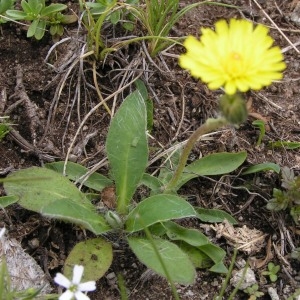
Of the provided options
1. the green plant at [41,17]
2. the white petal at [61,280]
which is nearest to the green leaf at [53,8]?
the green plant at [41,17]

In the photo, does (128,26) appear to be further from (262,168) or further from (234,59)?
(234,59)

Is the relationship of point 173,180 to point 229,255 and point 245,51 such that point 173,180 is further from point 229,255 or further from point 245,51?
point 245,51

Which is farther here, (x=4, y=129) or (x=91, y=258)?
(x=4, y=129)

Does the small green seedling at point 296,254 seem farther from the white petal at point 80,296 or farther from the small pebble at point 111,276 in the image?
the white petal at point 80,296

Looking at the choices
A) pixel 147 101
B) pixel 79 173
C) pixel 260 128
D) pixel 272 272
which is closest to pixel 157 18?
pixel 147 101

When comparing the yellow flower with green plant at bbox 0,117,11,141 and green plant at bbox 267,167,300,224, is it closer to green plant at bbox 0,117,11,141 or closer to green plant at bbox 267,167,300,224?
green plant at bbox 267,167,300,224

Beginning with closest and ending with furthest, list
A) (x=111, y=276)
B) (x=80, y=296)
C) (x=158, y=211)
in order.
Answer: (x=80, y=296), (x=158, y=211), (x=111, y=276)
